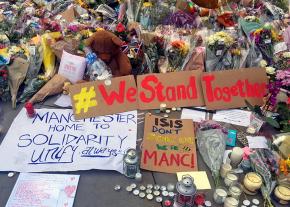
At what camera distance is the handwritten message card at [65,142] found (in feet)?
4.81

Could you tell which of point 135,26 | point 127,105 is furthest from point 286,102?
point 135,26

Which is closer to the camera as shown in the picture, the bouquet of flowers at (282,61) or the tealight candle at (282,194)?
the tealight candle at (282,194)

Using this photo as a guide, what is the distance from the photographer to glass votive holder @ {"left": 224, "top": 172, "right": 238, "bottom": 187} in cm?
135

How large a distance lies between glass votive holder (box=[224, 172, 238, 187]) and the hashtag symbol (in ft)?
2.77

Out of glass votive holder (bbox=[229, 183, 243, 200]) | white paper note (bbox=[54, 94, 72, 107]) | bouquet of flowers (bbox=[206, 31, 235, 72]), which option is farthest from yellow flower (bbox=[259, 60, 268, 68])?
white paper note (bbox=[54, 94, 72, 107])

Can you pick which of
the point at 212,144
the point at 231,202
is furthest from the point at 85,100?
the point at 231,202

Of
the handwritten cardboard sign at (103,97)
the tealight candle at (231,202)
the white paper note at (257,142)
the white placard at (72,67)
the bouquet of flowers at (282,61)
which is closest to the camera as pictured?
the tealight candle at (231,202)

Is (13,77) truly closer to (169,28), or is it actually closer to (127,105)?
(127,105)

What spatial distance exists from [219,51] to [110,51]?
71 cm

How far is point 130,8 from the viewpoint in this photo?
2453mm

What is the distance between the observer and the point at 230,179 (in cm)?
136

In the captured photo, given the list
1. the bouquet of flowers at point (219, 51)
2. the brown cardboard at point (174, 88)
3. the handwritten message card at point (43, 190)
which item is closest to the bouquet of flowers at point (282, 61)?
the bouquet of flowers at point (219, 51)

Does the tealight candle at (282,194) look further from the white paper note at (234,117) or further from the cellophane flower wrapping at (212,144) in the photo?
the white paper note at (234,117)

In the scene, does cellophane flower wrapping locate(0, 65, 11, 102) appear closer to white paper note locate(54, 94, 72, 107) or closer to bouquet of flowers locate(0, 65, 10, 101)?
bouquet of flowers locate(0, 65, 10, 101)
